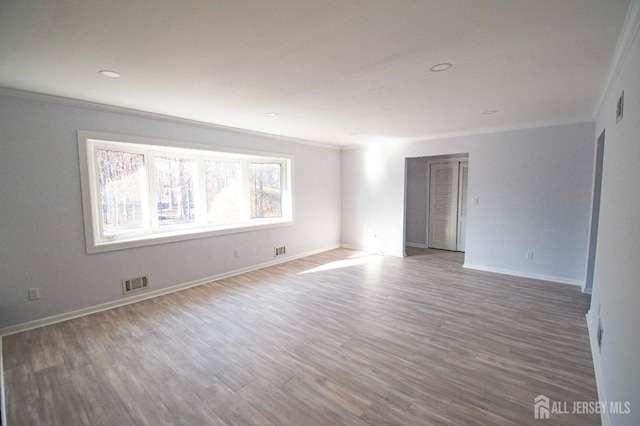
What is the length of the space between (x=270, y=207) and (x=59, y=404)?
4.16m

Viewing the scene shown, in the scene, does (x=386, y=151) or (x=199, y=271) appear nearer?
(x=199, y=271)

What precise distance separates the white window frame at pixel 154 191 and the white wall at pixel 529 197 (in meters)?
2.98

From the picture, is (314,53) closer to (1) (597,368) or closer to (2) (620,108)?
(2) (620,108)

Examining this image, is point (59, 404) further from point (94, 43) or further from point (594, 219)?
point (594, 219)

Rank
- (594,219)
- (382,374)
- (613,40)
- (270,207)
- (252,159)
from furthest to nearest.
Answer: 1. (270,207)
2. (252,159)
3. (594,219)
4. (382,374)
5. (613,40)

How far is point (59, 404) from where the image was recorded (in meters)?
1.97

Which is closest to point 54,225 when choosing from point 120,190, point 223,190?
point 120,190

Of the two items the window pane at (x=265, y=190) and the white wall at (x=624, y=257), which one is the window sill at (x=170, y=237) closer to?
the window pane at (x=265, y=190)

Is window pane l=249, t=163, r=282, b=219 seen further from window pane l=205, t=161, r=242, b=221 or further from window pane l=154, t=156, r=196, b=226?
window pane l=154, t=156, r=196, b=226

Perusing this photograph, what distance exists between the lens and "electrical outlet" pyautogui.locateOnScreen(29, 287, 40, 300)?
→ 3012 mm

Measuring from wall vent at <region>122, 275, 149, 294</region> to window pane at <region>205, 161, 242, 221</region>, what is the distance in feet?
4.49

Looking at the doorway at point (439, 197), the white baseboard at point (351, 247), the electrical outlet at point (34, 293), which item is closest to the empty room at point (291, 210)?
the electrical outlet at point (34, 293)

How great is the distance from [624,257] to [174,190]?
492 cm

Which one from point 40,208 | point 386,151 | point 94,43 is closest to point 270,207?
point 386,151
